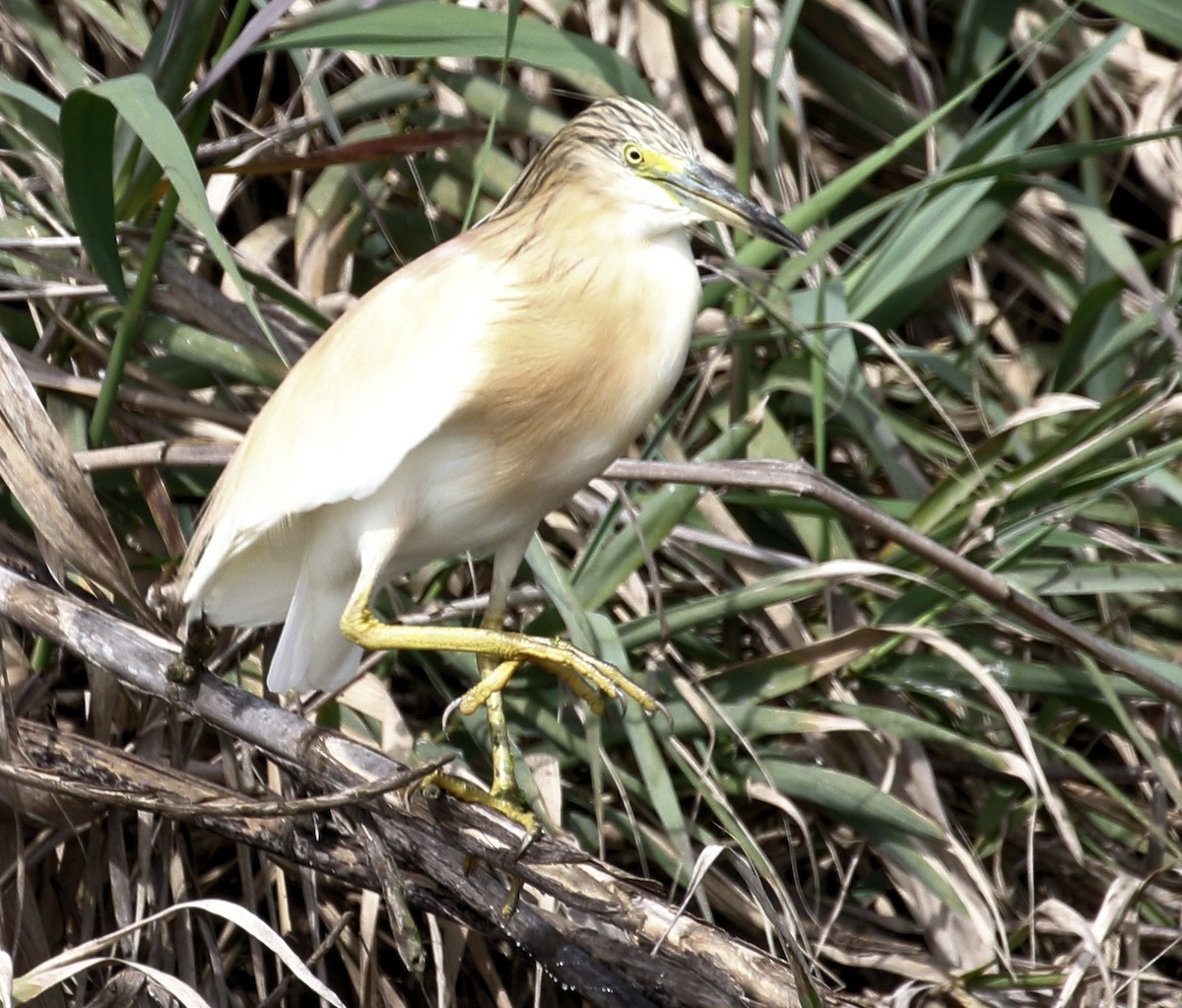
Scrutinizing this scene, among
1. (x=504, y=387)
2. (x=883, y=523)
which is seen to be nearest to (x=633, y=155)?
(x=504, y=387)

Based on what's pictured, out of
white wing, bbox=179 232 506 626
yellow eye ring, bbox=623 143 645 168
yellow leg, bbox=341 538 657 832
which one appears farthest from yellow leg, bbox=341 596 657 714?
yellow eye ring, bbox=623 143 645 168

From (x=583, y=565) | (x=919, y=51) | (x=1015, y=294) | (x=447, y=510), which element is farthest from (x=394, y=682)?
(x=919, y=51)

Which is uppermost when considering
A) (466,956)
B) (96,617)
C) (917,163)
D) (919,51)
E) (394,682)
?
(919,51)

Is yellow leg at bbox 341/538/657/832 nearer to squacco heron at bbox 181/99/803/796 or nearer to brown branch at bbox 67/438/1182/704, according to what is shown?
squacco heron at bbox 181/99/803/796

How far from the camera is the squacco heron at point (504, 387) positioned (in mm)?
1277

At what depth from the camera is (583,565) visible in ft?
5.12

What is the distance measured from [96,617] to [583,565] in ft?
1.64

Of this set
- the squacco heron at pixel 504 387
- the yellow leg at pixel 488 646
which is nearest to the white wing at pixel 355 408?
the squacco heron at pixel 504 387

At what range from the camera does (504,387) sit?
4.20ft

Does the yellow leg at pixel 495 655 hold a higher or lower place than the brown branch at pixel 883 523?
lower

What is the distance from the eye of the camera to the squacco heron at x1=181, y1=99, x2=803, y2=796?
1.28m

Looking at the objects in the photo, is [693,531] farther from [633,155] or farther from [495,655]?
[633,155]

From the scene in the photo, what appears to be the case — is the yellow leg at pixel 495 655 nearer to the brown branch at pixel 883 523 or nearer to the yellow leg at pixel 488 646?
the yellow leg at pixel 488 646

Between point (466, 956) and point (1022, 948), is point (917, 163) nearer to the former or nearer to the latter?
point (1022, 948)
